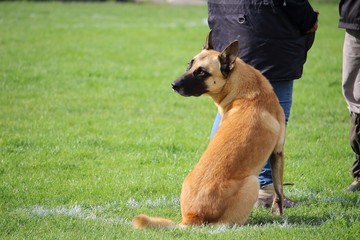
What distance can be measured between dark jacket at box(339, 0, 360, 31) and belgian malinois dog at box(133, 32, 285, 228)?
1534mm

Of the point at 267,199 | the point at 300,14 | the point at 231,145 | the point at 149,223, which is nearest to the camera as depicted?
the point at 149,223

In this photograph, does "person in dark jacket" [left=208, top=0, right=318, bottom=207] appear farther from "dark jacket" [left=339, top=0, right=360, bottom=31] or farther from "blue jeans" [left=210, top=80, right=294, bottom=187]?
"dark jacket" [left=339, top=0, right=360, bottom=31]

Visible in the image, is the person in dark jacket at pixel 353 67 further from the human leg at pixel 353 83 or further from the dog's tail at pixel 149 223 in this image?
the dog's tail at pixel 149 223

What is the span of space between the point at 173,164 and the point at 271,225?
2.48 m

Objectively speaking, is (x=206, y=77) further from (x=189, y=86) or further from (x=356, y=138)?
(x=356, y=138)

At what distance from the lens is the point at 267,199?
260 inches

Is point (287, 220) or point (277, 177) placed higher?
point (277, 177)

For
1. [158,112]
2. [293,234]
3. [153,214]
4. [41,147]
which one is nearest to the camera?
[293,234]

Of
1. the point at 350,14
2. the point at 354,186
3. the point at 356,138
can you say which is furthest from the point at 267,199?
the point at 350,14

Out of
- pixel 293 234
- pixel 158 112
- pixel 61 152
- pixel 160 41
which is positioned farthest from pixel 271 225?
pixel 160 41

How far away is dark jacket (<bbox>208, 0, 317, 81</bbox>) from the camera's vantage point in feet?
20.5

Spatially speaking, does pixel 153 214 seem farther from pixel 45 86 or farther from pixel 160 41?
pixel 160 41

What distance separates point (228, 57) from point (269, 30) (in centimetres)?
68

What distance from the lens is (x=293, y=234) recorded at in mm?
5426
